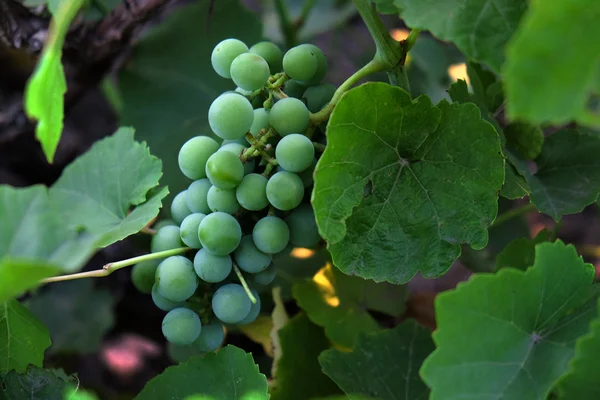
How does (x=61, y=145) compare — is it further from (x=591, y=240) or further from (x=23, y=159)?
(x=591, y=240)

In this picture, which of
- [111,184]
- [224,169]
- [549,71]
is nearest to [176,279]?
[224,169]

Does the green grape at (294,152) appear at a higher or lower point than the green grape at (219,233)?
higher

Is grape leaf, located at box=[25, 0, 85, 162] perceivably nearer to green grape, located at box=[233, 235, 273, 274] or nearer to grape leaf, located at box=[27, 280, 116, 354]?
green grape, located at box=[233, 235, 273, 274]

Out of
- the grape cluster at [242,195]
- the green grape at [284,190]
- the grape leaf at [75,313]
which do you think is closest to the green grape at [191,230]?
the grape cluster at [242,195]

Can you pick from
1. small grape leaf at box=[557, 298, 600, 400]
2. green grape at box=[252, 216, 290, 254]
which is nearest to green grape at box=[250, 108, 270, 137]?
green grape at box=[252, 216, 290, 254]

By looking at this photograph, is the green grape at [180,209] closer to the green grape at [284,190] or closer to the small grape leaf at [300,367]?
the green grape at [284,190]

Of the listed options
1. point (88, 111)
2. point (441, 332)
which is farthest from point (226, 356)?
point (88, 111)

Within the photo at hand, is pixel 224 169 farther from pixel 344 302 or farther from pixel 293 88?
pixel 344 302
